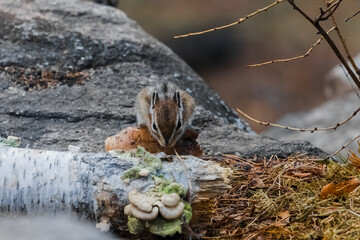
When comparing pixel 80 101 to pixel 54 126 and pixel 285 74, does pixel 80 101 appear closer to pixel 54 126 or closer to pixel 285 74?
pixel 54 126

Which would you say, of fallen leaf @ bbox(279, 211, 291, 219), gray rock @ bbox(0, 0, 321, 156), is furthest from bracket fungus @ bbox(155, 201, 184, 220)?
gray rock @ bbox(0, 0, 321, 156)

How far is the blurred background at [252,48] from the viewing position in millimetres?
8617

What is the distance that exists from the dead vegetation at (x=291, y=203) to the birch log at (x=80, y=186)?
22cm

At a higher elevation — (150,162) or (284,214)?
(150,162)

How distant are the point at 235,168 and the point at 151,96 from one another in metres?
0.64

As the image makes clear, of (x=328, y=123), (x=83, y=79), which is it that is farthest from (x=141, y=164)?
(x=328, y=123)

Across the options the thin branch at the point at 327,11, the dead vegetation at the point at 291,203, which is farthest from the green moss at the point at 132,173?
the thin branch at the point at 327,11

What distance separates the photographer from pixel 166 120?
118 inches

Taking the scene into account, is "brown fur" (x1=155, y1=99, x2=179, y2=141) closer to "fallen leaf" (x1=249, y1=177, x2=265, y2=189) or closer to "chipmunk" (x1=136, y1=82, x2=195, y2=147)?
"chipmunk" (x1=136, y1=82, x2=195, y2=147)

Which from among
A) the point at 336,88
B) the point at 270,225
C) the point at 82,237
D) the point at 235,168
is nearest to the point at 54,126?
the point at 235,168

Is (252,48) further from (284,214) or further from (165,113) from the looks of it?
(284,214)

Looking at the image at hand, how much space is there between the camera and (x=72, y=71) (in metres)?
4.56

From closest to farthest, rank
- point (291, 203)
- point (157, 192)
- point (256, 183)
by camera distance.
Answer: point (157, 192)
point (291, 203)
point (256, 183)

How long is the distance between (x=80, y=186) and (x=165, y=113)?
822mm
